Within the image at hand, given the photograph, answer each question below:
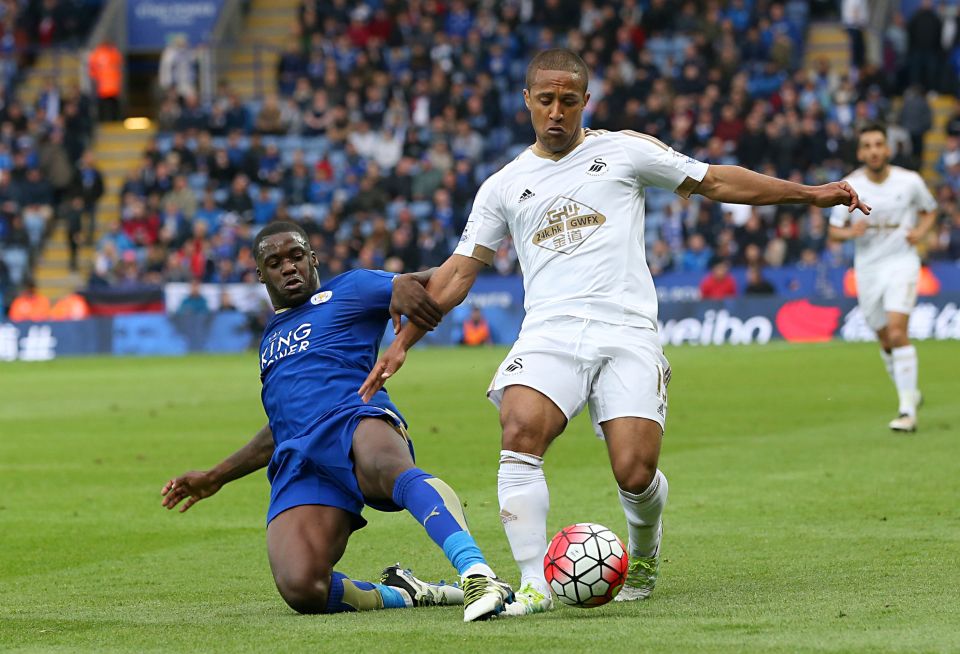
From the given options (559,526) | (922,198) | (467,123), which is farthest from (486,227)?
(467,123)

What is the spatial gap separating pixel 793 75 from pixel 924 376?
47.9ft

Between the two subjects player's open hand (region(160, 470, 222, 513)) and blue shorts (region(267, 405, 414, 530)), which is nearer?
blue shorts (region(267, 405, 414, 530))

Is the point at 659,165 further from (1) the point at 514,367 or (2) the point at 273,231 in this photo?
(2) the point at 273,231

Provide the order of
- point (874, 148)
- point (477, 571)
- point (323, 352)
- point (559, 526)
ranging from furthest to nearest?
point (874, 148), point (559, 526), point (323, 352), point (477, 571)

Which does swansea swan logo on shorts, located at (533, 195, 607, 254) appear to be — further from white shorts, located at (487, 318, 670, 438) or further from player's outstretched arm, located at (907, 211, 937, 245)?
player's outstretched arm, located at (907, 211, 937, 245)

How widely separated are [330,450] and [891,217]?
8.94 metres

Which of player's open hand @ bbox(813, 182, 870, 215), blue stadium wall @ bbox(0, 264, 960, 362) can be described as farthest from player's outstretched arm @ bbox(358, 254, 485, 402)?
blue stadium wall @ bbox(0, 264, 960, 362)

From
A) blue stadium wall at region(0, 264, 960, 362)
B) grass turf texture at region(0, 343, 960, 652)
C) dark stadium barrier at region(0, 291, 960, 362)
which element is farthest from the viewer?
blue stadium wall at region(0, 264, 960, 362)

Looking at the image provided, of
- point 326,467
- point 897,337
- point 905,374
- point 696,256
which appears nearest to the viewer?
point 326,467

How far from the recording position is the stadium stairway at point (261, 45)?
39188 millimetres

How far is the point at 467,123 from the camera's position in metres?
33.2

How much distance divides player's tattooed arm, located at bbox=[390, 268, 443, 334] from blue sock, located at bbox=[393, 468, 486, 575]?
0.65m

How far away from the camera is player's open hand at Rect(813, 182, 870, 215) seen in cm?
677

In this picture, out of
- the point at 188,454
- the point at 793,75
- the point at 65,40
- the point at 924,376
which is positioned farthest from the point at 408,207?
the point at 188,454
